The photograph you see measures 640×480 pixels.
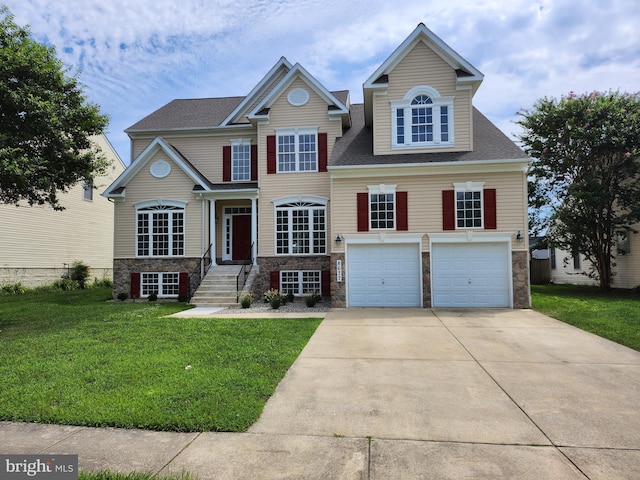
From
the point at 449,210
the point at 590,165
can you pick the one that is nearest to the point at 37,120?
the point at 449,210

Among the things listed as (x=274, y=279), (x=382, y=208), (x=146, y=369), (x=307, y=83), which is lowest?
(x=146, y=369)

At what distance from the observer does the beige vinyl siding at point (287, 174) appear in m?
16.3

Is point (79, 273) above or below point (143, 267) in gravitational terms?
below

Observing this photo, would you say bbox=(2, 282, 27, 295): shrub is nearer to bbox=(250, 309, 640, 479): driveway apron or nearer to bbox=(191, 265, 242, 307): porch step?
bbox=(191, 265, 242, 307): porch step

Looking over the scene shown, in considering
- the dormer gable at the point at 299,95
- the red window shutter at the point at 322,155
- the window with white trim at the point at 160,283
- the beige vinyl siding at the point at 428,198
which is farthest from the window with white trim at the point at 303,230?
the window with white trim at the point at 160,283

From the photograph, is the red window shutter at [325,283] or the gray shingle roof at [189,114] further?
the gray shingle roof at [189,114]

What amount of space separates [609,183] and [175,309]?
18987 millimetres

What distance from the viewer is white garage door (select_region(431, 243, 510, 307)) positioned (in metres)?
13.8

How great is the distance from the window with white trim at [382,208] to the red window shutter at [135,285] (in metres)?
10.3

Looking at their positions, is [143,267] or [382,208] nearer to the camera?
[382,208]

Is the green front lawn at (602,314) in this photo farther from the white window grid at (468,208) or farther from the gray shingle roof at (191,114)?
the gray shingle roof at (191,114)

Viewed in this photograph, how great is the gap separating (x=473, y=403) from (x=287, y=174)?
1288cm

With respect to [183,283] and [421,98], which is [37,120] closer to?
[183,283]

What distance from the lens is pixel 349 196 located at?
14414mm
